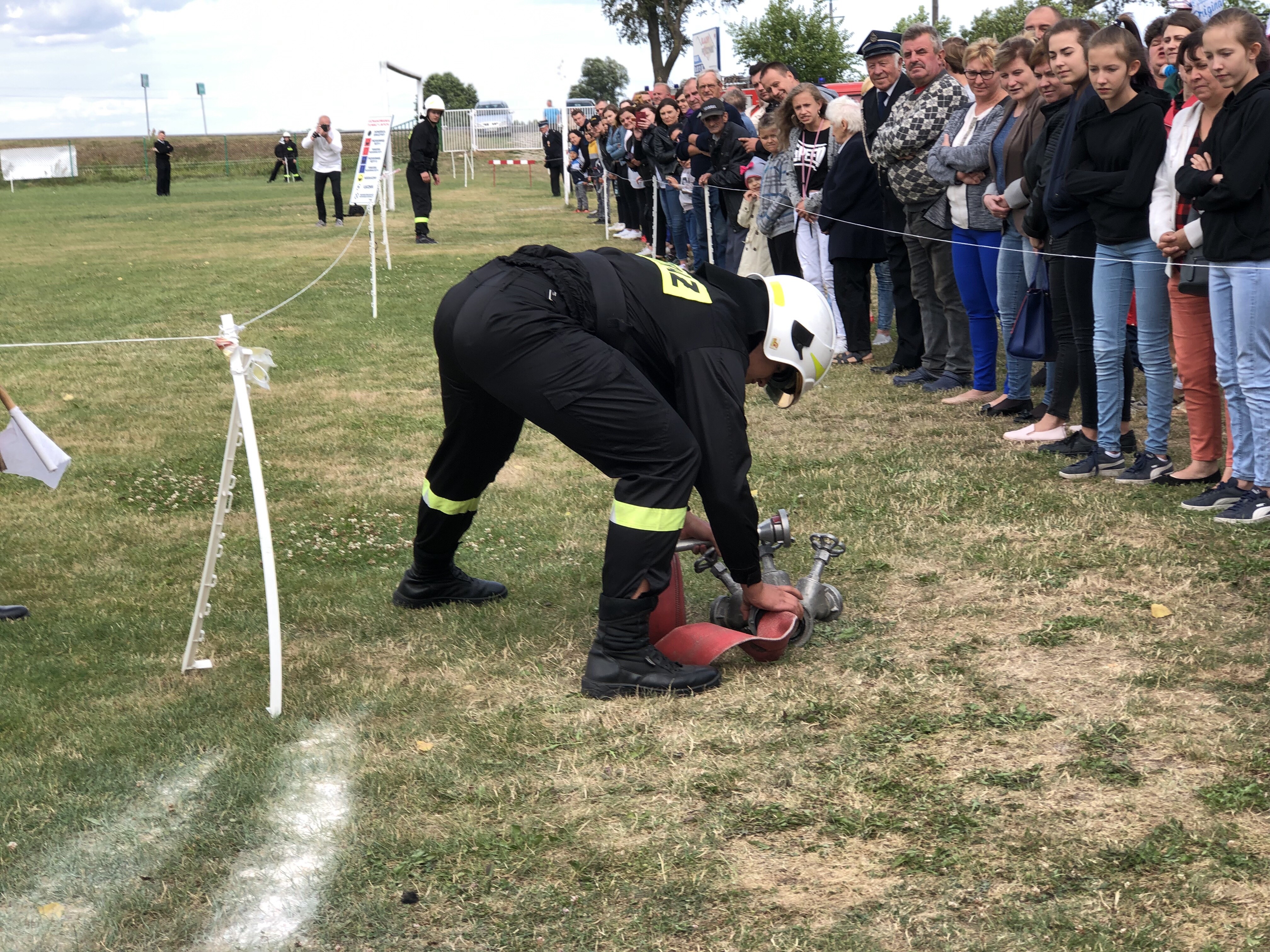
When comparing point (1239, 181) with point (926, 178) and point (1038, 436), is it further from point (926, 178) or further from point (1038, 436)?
point (926, 178)

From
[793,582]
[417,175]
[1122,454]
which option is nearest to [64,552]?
[793,582]

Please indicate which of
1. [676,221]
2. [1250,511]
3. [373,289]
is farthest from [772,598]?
[676,221]

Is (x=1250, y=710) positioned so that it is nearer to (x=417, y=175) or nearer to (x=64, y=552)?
(x=64, y=552)

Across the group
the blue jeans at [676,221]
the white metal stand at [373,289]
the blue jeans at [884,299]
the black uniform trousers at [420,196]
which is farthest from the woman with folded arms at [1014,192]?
the black uniform trousers at [420,196]

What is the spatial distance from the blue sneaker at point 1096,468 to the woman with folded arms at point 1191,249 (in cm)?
32

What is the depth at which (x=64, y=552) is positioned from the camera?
644 cm

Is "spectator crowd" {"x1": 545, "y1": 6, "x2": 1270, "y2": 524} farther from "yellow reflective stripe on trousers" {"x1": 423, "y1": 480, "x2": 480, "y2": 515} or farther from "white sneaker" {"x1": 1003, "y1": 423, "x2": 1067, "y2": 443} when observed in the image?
"yellow reflective stripe on trousers" {"x1": 423, "y1": 480, "x2": 480, "y2": 515}

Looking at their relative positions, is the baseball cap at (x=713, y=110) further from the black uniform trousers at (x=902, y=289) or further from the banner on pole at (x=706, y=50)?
the banner on pole at (x=706, y=50)

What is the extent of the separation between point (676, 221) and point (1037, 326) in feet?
31.0

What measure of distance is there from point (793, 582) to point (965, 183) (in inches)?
159

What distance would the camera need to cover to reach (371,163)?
15.7 metres

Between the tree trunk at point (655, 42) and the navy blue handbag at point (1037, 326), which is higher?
the tree trunk at point (655, 42)

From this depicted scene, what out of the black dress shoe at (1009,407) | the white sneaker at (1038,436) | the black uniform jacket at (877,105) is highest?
the black uniform jacket at (877,105)

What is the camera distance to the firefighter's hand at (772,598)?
458 cm
